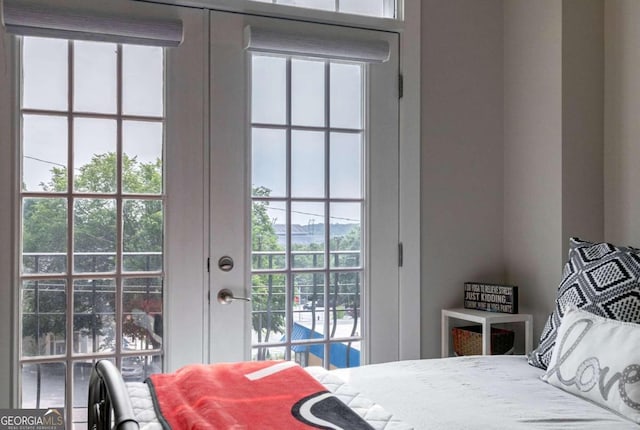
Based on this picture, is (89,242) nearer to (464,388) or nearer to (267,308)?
(267,308)

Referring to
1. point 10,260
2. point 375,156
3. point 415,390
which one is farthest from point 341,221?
point 10,260

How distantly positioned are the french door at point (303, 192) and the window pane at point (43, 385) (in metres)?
0.60

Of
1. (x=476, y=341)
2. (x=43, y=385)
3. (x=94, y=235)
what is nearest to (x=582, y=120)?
(x=476, y=341)

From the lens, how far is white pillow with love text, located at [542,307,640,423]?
180 cm

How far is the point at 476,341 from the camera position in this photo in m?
3.03

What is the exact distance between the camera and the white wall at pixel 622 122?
2846 mm

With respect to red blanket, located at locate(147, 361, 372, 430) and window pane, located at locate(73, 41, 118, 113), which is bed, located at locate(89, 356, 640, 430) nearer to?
red blanket, located at locate(147, 361, 372, 430)

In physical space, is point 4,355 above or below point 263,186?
below

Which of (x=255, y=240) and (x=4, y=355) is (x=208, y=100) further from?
(x=4, y=355)

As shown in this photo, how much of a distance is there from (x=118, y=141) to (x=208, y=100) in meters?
0.41

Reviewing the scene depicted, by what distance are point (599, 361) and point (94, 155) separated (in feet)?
6.53

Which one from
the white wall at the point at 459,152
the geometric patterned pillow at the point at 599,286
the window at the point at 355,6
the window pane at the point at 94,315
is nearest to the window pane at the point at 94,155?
the window pane at the point at 94,315

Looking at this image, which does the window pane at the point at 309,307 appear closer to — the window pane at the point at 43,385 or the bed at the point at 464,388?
the bed at the point at 464,388

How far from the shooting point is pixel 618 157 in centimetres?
296
